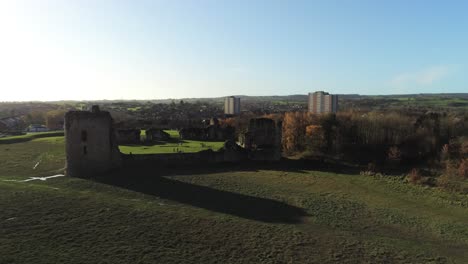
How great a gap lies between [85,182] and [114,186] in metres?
2.45

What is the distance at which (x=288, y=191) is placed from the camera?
26766 mm

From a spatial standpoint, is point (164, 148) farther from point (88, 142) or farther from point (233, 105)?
point (233, 105)

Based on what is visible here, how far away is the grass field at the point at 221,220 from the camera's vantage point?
573 inches


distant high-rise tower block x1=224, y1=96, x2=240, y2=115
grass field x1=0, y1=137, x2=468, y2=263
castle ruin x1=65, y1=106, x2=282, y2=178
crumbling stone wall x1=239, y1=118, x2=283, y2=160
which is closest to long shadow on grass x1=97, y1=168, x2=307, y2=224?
grass field x1=0, y1=137, x2=468, y2=263

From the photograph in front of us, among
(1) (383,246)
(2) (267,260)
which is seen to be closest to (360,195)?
(1) (383,246)

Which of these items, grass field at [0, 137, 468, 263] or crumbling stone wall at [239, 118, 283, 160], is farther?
crumbling stone wall at [239, 118, 283, 160]

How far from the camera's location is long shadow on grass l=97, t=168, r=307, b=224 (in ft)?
67.4

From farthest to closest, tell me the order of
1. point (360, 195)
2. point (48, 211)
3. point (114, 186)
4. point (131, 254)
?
point (360, 195) < point (114, 186) < point (48, 211) < point (131, 254)

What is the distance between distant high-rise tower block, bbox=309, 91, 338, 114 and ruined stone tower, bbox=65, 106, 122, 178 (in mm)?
68883

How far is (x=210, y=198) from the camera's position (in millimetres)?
23500

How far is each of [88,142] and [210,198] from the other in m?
11.9

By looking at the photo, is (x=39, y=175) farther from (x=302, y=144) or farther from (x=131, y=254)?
(x=302, y=144)

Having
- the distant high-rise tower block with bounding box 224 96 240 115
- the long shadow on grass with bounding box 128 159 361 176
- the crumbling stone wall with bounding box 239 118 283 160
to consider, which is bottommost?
the long shadow on grass with bounding box 128 159 361 176

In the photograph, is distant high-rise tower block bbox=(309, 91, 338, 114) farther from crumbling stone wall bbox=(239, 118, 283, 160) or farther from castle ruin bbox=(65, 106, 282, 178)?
castle ruin bbox=(65, 106, 282, 178)
